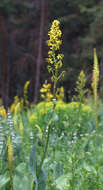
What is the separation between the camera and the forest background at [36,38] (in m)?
14.7

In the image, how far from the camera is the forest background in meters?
14.7

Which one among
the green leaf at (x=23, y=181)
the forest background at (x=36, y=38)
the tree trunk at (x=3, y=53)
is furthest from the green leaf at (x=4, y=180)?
the tree trunk at (x=3, y=53)

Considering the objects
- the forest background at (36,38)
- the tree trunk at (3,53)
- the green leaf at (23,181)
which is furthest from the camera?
the tree trunk at (3,53)

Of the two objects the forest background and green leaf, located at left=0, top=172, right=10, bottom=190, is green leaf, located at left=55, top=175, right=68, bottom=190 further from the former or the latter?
the forest background

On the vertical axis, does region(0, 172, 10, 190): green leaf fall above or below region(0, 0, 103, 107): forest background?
below

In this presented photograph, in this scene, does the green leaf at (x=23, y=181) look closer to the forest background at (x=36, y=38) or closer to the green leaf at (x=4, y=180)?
the green leaf at (x=4, y=180)

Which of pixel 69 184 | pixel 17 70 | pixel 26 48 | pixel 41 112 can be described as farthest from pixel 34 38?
pixel 69 184

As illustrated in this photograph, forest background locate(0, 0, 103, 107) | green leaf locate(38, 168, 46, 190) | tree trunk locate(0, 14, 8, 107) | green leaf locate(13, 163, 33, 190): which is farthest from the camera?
tree trunk locate(0, 14, 8, 107)

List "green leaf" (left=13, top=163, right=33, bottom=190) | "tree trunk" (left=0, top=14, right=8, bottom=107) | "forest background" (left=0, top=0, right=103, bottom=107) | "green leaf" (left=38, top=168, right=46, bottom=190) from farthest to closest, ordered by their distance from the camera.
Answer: "tree trunk" (left=0, top=14, right=8, bottom=107) < "forest background" (left=0, top=0, right=103, bottom=107) < "green leaf" (left=13, top=163, right=33, bottom=190) < "green leaf" (left=38, top=168, right=46, bottom=190)

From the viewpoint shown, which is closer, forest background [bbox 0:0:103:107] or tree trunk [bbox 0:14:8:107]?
forest background [bbox 0:0:103:107]

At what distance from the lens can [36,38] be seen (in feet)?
59.6

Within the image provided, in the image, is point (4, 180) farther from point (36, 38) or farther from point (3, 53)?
point (36, 38)

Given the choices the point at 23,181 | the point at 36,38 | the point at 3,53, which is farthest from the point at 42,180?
the point at 36,38

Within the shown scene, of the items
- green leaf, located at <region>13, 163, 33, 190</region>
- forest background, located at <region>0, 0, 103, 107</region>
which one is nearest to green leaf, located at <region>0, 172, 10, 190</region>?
green leaf, located at <region>13, 163, 33, 190</region>
